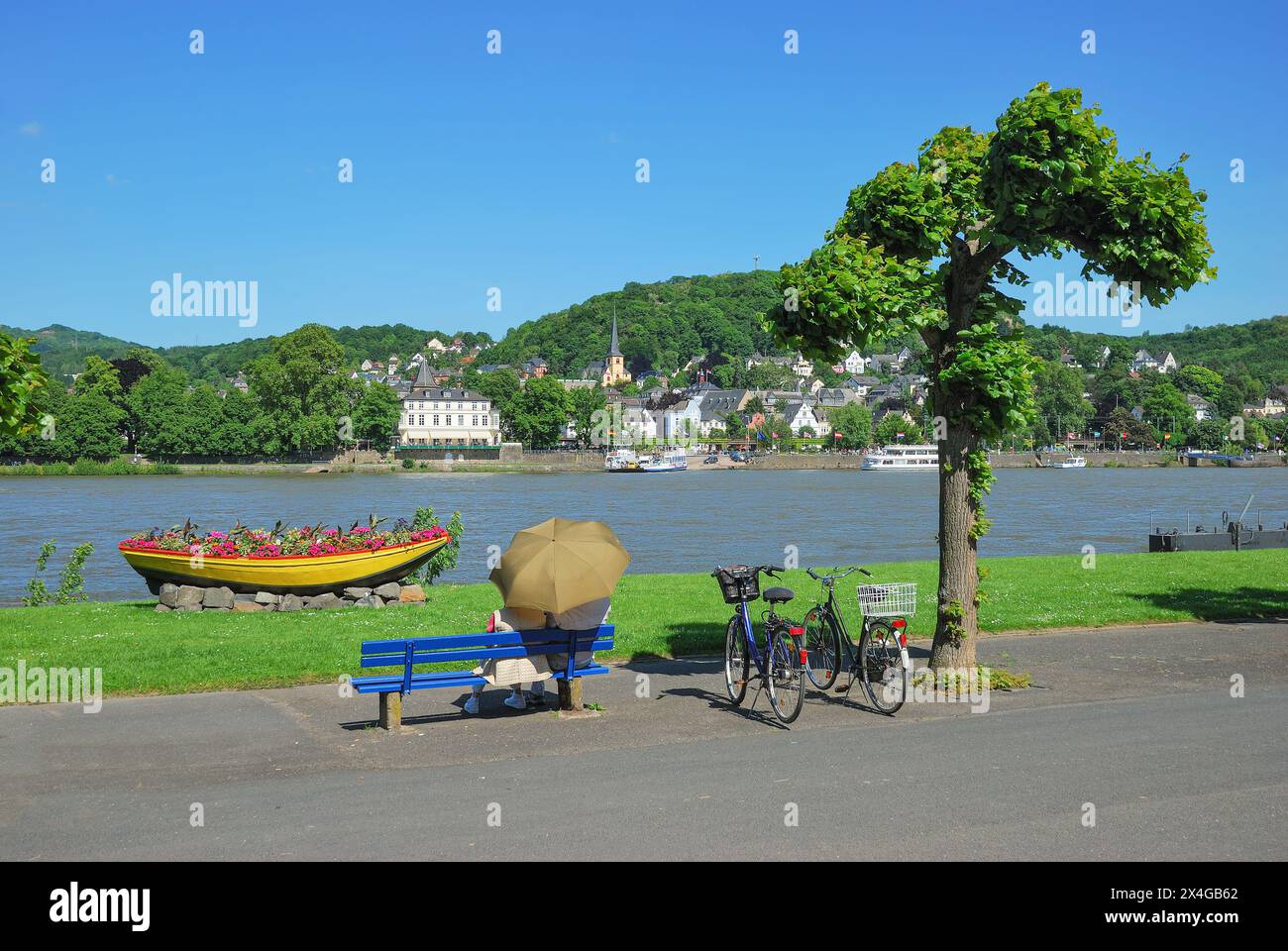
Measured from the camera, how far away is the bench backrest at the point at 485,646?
Result: 10.4 meters

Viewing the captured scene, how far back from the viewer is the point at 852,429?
7303 inches

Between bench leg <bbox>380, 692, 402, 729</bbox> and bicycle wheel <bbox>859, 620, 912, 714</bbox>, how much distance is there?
428cm

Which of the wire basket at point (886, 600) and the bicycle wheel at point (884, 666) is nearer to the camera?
the bicycle wheel at point (884, 666)

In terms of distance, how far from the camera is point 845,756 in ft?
30.3

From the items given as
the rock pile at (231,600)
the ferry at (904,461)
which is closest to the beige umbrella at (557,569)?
the rock pile at (231,600)

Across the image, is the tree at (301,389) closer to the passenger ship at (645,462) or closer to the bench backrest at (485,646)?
the passenger ship at (645,462)

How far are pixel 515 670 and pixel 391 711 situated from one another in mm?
1183

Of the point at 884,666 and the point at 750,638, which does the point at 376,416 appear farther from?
the point at 884,666

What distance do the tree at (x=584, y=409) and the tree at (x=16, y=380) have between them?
154m

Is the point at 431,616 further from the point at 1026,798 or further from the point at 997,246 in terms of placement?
the point at 1026,798

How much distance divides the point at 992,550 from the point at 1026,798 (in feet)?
112

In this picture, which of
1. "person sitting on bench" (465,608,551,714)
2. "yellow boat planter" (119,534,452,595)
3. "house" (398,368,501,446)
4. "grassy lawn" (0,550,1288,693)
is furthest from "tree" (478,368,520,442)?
"person sitting on bench" (465,608,551,714)

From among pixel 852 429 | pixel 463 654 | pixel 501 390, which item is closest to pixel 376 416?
pixel 501 390

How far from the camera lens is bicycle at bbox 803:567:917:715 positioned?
10.8 m
